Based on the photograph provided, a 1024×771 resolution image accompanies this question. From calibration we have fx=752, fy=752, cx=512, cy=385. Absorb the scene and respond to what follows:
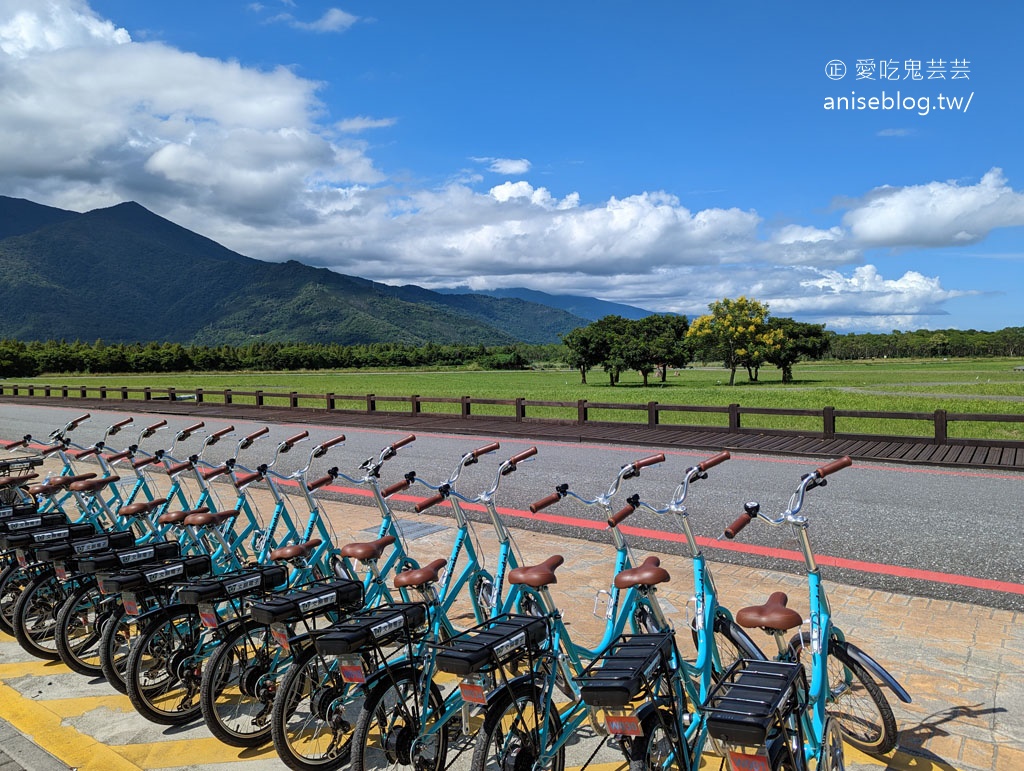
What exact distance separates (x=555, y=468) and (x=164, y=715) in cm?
997

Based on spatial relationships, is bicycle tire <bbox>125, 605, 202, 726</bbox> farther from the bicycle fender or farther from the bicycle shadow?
the bicycle shadow

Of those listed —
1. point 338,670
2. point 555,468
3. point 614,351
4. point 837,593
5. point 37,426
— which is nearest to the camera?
point 338,670

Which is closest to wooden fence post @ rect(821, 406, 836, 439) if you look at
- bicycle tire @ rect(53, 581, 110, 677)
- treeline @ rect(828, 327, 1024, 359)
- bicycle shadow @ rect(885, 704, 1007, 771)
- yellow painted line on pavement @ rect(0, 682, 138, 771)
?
bicycle shadow @ rect(885, 704, 1007, 771)

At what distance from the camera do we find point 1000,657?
4.96 metres

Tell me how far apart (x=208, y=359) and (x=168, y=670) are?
120515 millimetres

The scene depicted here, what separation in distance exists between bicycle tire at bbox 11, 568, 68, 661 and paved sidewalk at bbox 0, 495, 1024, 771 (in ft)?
0.43

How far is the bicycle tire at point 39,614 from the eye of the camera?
204 inches

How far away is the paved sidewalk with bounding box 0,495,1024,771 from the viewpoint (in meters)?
3.87

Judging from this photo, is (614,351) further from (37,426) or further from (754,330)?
(37,426)

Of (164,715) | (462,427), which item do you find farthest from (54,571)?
(462,427)

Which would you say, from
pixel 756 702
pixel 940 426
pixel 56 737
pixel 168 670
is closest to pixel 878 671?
pixel 756 702

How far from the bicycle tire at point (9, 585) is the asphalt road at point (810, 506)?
5.21 meters

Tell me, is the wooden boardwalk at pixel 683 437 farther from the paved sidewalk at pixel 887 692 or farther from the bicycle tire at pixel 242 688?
the bicycle tire at pixel 242 688

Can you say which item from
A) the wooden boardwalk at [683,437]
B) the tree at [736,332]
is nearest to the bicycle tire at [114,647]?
the wooden boardwalk at [683,437]
